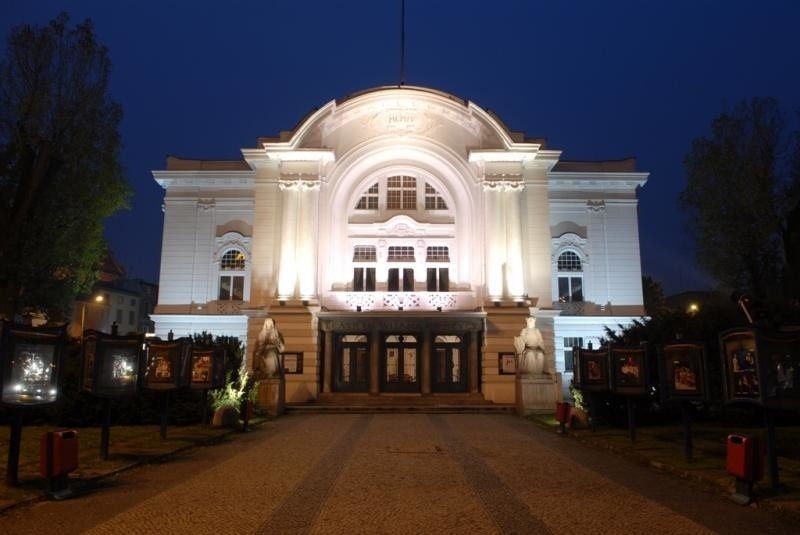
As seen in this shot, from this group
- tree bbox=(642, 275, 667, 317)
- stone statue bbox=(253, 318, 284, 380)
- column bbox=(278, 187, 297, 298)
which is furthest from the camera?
tree bbox=(642, 275, 667, 317)

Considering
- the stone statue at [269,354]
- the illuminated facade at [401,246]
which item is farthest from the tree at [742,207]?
the stone statue at [269,354]

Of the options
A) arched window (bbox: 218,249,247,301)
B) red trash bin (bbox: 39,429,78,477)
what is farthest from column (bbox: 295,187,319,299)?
red trash bin (bbox: 39,429,78,477)

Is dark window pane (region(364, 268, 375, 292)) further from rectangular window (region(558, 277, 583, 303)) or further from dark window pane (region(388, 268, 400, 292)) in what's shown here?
rectangular window (region(558, 277, 583, 303))

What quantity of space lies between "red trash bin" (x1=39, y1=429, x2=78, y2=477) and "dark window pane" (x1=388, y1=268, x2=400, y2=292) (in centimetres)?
2451

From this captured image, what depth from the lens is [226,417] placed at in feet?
59.5

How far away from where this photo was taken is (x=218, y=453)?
13.7m

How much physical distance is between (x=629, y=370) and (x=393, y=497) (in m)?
8.49

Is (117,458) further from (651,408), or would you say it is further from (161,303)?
(161,303)

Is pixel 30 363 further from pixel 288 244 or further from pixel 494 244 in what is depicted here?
pixel 494 244

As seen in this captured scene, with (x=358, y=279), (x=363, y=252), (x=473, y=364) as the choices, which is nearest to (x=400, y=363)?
(x=473, y=364)

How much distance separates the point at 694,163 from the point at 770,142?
137 inches

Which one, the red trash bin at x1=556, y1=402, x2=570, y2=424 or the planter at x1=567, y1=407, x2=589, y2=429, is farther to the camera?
the planter at x1=567, y1=407, x2=589, y2=429

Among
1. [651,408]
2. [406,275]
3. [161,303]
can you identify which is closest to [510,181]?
[406,275]

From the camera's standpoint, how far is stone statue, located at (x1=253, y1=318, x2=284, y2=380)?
25609mm
